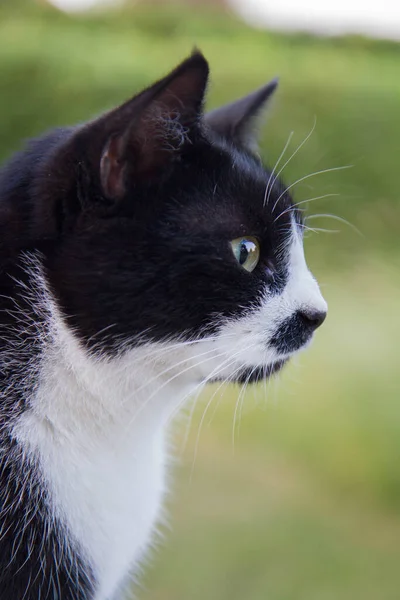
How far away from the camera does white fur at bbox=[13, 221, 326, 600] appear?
65 cm

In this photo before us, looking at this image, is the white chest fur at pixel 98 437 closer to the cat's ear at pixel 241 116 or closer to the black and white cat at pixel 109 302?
the black and white cat at pixel 109 302

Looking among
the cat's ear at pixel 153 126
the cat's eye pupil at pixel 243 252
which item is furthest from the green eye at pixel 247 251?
the cat's ear at pixel 153 126

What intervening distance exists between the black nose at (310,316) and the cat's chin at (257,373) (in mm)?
52

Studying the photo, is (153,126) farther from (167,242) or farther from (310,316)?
(310,316)

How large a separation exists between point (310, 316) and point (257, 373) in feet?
0.31

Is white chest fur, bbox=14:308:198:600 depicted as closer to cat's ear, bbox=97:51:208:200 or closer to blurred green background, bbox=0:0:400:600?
cat's ear, bbox=97:51:208:200

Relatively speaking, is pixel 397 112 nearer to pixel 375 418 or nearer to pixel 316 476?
pixel 375 418

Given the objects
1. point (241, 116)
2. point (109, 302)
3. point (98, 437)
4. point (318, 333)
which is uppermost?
point (241, 116)

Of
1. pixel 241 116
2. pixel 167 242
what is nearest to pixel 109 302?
pixel 167 242

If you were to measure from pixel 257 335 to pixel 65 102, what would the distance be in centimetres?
99

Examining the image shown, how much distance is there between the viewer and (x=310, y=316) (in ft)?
2.20

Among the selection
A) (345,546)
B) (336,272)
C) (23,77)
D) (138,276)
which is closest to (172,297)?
(138,276)

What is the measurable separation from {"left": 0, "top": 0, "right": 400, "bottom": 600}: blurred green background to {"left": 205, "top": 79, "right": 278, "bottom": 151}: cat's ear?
0.39 m

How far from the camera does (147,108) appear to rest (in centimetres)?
59
